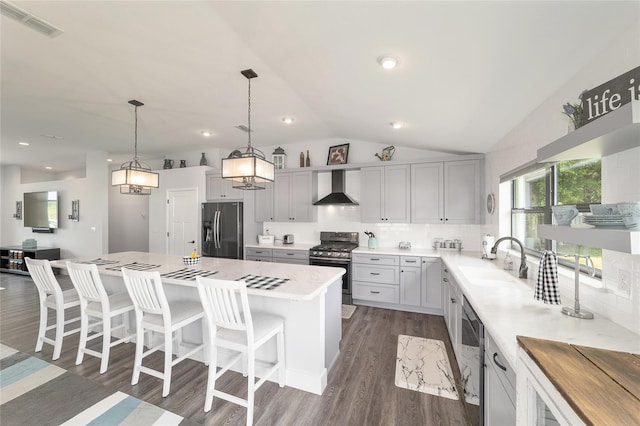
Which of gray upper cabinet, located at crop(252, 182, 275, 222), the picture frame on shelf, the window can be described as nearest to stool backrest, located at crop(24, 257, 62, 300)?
gray upper cabinet, located at crop(252, 182, 275, 222)

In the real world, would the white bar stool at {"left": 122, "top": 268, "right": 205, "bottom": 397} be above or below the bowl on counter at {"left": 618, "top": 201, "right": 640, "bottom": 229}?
below

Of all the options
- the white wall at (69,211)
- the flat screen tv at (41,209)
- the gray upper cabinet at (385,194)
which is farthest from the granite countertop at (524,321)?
the flat screen tv at (41,209)

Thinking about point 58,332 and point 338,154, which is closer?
point 58,332

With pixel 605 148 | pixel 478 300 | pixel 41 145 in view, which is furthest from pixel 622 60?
pixel 41 145

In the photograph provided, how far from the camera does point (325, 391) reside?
2.17 metres

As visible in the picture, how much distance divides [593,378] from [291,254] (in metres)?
4.04

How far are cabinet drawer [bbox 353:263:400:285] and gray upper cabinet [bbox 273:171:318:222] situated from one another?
1.28 m

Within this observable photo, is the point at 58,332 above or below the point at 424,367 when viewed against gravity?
above

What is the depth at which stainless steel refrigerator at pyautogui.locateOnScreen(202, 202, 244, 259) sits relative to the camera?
4.93 meters

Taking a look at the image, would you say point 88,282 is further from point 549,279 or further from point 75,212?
point 75,212

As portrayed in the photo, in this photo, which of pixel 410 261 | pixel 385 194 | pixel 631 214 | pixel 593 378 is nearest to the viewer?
pixel 593 378

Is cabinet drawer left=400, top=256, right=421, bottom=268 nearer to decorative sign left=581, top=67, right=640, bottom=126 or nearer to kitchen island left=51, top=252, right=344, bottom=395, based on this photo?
kitchen island left=51, top=252, right=344, bottom=395

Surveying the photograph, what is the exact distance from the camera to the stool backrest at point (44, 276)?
2.61m

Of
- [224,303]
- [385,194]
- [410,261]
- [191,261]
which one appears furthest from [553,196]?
[191,261]
